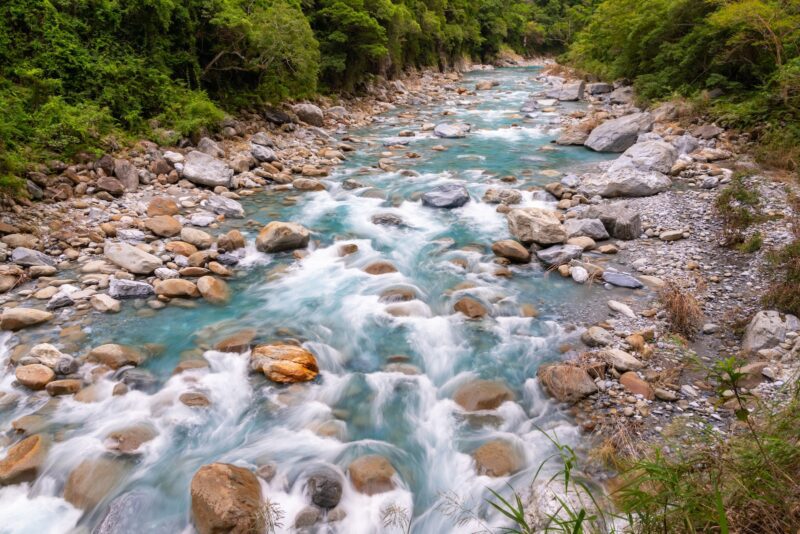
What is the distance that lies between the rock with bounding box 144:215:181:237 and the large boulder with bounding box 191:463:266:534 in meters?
4.78

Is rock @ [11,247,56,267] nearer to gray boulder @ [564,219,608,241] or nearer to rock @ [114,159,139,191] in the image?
rock @ [114,159,139,191]

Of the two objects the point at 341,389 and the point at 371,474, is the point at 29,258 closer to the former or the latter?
the point at 341,389

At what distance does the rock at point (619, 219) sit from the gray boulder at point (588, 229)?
11cm

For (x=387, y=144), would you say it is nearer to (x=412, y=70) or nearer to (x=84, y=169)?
(x=84, y=169)

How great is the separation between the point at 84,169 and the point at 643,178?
33.4ft

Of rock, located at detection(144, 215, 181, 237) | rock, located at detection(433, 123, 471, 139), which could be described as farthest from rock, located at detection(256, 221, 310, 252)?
rock, located at detection(433, 123, 471, 139)

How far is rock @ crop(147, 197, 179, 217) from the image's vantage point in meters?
7.75

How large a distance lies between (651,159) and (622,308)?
18.8 feet

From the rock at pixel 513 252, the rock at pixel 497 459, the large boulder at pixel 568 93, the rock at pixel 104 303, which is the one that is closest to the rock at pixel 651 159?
the rock at pixel 513 252

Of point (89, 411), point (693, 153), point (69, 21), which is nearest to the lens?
point (89, 411)

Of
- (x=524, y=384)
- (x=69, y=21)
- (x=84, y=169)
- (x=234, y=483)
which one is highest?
(x=69, y=21)

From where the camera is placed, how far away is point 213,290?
5992 millimetres

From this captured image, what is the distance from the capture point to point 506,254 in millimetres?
6945

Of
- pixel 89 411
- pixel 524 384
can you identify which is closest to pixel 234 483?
pixel 89 411
